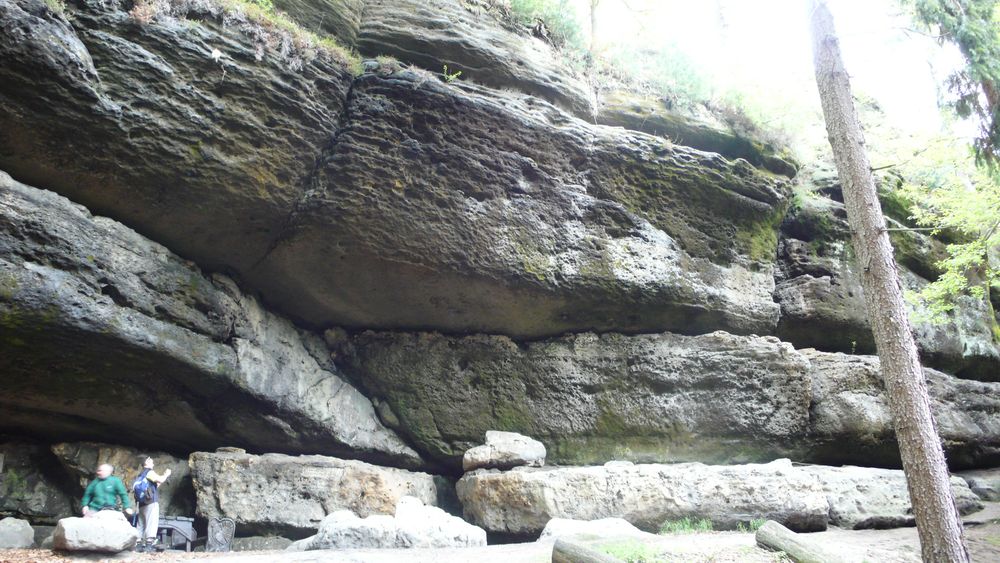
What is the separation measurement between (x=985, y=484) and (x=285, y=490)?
12.4 metres

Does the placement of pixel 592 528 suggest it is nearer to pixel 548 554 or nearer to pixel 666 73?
pixel 548 554

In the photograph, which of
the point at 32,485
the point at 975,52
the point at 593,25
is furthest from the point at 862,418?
the point at 32,485

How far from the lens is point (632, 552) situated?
6.39 meters

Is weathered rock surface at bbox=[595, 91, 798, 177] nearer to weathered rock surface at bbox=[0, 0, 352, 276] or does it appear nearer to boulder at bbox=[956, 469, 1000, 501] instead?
weathered rock surface at bbox=[0, 0, 352, 276]

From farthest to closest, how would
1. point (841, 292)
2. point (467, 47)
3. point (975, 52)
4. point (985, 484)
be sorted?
1. point (841, 292)
2. point (985, 484)
3. point (467, 47)
4. point (975, 52)

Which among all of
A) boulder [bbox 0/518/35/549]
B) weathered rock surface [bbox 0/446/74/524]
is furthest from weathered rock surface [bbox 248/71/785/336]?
boulder [bbox 0/518/35/549]

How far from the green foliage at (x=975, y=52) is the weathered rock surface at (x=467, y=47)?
5.65m

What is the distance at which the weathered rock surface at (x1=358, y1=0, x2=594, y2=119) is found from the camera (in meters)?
10.8

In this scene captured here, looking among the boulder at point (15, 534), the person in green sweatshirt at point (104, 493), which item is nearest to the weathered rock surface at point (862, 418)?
the person in green sweatshirt at point (104, 493)

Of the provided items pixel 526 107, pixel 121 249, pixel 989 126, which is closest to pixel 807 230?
pixel 989 126

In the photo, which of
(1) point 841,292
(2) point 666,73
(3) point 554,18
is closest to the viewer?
(1) point 841,292

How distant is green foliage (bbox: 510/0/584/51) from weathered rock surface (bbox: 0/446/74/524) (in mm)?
10874

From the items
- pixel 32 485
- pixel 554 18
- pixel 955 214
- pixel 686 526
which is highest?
pixel 554 18

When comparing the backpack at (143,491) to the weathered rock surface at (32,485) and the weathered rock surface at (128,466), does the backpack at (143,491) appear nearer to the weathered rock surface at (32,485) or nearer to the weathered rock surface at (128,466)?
the weathered rock surface at (128,466)
